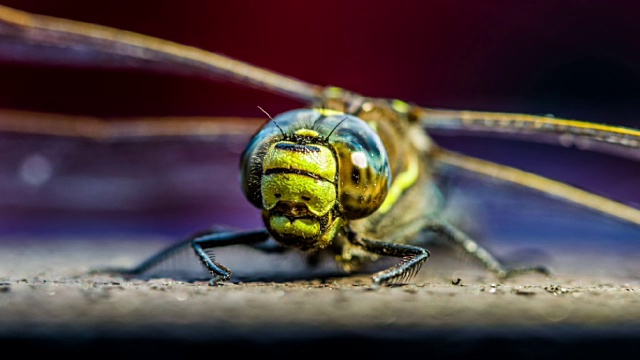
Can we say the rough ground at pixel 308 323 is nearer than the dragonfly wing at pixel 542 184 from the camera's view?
Yes

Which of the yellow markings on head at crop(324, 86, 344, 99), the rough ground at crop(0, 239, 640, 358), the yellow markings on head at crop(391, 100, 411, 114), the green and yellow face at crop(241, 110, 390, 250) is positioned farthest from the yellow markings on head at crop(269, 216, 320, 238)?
the yellow markings on head at crop(391, 100, 411, 114)

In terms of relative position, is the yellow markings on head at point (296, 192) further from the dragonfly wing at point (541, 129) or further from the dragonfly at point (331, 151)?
the dragonfly wing at point (541, 129)

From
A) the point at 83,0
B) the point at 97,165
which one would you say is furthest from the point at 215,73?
the point at 83,0

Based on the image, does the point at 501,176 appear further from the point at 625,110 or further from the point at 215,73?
the point at 625,110

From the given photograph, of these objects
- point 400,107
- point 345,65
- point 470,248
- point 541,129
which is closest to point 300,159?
point 541,129

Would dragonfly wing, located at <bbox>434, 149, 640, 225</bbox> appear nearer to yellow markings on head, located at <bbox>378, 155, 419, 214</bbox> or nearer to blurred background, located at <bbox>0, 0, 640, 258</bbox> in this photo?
yellow markings on head, located at <bbox>378, 155, 419, 214</bbox>

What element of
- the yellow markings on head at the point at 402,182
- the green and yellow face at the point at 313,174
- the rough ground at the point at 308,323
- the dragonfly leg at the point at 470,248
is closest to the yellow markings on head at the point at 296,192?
the green and yellow face at the point at 313,174

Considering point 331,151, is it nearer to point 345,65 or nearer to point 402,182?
point 402,182
